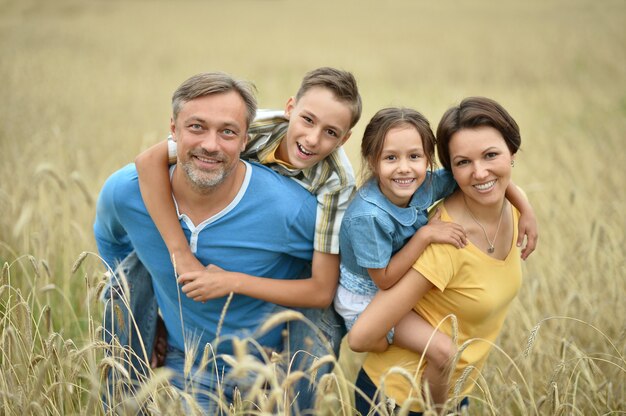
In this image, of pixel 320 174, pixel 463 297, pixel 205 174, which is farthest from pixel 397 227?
pixel 205 174

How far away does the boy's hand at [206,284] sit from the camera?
2.51 meters

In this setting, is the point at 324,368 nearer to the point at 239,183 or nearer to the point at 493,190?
the point at 239,183

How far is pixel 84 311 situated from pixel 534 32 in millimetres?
14102

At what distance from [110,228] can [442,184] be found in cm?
163

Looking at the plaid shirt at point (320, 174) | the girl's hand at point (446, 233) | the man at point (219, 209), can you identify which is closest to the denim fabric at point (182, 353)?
the man at point (219, 209)

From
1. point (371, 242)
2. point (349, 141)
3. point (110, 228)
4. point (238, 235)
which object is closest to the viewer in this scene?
point (371, 242)

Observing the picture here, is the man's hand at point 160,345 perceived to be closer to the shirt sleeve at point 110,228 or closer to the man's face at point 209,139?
the shirt sleeve at point 110,228

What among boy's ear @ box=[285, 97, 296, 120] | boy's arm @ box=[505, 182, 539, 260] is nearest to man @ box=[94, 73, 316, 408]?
boy's ear @ box=[285, 97, 296, 120]

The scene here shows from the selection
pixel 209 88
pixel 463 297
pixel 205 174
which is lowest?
pixel 463 297

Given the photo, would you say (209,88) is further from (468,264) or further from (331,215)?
(468,264)

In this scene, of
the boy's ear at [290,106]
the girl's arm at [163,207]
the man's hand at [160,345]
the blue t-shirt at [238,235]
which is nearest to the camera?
the girl's arm at [163,207]

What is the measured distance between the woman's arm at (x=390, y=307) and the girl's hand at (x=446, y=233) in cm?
16

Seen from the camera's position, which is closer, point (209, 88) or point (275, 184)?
point (209, 88)

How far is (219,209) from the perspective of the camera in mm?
2746
